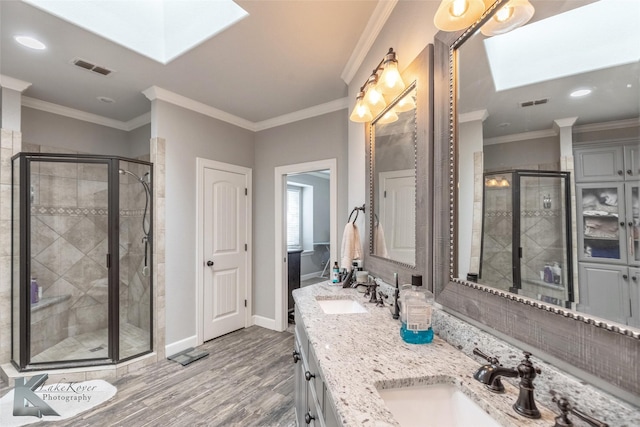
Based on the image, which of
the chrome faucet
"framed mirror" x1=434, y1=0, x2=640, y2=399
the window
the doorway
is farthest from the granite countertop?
the window

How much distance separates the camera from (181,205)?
3.04 meters

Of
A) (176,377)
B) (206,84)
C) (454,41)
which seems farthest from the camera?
(206,84)

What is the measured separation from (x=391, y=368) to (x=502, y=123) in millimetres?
859

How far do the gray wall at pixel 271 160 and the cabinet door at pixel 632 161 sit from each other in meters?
2.58

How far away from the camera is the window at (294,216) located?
6.41 m

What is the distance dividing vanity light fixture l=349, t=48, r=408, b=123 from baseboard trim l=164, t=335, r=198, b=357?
2817mm

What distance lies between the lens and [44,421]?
6.33ft

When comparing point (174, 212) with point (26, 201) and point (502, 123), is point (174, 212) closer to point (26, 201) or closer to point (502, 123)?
point (26, 201)

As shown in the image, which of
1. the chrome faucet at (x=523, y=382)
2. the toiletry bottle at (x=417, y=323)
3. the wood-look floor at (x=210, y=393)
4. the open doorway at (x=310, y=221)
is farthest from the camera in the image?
the open doorway at (x=310, y=221)

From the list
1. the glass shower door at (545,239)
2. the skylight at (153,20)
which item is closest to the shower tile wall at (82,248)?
the skylight at (153,20)

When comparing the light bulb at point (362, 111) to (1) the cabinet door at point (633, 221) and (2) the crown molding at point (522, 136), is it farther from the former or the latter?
(1) the cabinet door at point (633, 221)

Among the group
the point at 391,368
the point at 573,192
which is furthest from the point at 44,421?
the point at 573,192

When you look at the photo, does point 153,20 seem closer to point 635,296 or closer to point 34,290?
point 34,290

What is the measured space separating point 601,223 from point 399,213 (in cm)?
105
